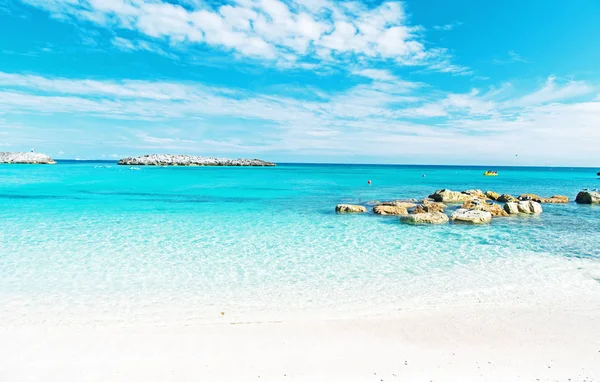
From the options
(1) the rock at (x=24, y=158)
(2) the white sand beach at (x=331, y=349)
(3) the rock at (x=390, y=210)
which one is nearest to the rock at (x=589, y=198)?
(3) the rock at (x=390, y=210)

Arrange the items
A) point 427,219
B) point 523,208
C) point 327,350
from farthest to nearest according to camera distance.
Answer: point 523,208
point 427,219
point 327,350

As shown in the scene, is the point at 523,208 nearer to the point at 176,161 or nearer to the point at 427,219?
the point at 427,219

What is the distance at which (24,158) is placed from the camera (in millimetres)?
160000

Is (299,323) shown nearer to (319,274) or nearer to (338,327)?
(338,327)

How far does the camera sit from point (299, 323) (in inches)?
284

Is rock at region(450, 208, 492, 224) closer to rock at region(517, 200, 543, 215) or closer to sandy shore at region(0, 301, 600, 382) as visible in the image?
rock at region(517, 200, 543, 215)

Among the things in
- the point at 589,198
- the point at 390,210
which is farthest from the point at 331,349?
the point at 589,198

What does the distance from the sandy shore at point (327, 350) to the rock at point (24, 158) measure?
631 feet

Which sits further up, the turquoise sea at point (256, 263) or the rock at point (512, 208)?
the rock at point (512, 208)

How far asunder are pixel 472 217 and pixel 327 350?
15227 mm

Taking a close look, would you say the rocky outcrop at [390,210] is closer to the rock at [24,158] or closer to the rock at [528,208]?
the rock at [528,208]

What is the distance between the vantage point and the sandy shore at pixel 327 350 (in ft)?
17.6

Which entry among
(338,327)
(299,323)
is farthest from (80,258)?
(338,327)

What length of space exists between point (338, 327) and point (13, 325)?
20.7ft
